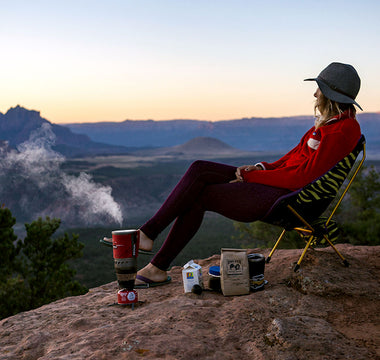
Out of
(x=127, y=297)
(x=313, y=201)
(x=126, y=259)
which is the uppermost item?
(x=313, y=201)

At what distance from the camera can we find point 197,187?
118 inches

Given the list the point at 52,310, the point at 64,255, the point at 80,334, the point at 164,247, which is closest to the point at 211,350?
the point at 80,334

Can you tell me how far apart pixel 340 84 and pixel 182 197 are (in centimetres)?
146

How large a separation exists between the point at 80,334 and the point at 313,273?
169 cm

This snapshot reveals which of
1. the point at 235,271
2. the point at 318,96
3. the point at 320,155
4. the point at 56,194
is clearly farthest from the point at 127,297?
the point at 56,194

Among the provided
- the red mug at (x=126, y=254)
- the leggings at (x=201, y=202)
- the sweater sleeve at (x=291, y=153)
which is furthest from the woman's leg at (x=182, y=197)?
the sweater sleeve at (x=291, y=153)

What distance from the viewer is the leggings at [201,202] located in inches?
117

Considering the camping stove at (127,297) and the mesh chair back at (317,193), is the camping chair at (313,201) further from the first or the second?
the camping stove at (127,297)

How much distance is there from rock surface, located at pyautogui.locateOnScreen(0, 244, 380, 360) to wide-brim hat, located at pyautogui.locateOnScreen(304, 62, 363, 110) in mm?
1297

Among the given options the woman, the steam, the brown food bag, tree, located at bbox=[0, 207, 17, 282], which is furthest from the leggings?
the steam

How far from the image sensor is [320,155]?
288 cm

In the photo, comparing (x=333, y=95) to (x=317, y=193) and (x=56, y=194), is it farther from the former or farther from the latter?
(x=56, y=194)

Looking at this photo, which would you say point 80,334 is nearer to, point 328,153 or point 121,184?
point 328,153

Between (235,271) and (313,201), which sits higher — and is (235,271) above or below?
below
